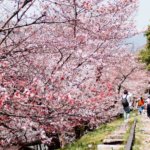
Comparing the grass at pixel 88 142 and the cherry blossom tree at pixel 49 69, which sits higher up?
the cherry blossom tree at pixel 49 69

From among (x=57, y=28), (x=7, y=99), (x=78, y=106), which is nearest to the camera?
(x=7, y=99)

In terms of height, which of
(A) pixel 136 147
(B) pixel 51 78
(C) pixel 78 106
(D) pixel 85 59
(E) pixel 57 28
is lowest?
(A) pixel 136 147

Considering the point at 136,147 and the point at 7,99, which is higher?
the point at 7,99

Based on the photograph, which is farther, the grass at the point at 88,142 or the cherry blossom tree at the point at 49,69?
the grass at the point at 88,142

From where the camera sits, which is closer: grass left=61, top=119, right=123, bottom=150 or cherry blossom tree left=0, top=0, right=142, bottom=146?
cherry blossom tree left=0, top=0, right=142, bottom=146

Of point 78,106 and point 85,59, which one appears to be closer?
point 78,106

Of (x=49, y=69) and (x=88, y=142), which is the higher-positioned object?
(x=49, y=69)

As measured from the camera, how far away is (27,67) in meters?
11.4

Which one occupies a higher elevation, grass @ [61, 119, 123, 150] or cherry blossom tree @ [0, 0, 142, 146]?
cherry blossom tree @ [0, 0, 142, 146]

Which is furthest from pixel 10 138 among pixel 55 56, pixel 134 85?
pixel 134 85

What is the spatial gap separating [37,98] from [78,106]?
Answer: 4.54ft

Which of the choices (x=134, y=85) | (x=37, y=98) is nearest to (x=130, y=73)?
(x=134, y=85)

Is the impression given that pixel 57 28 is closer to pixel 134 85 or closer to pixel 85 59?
pixel 85 59

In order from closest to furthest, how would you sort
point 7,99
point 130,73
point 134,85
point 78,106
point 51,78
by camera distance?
point 7,99 → point 78,106 → point 51,78 → point 130,73 → point 134,85
